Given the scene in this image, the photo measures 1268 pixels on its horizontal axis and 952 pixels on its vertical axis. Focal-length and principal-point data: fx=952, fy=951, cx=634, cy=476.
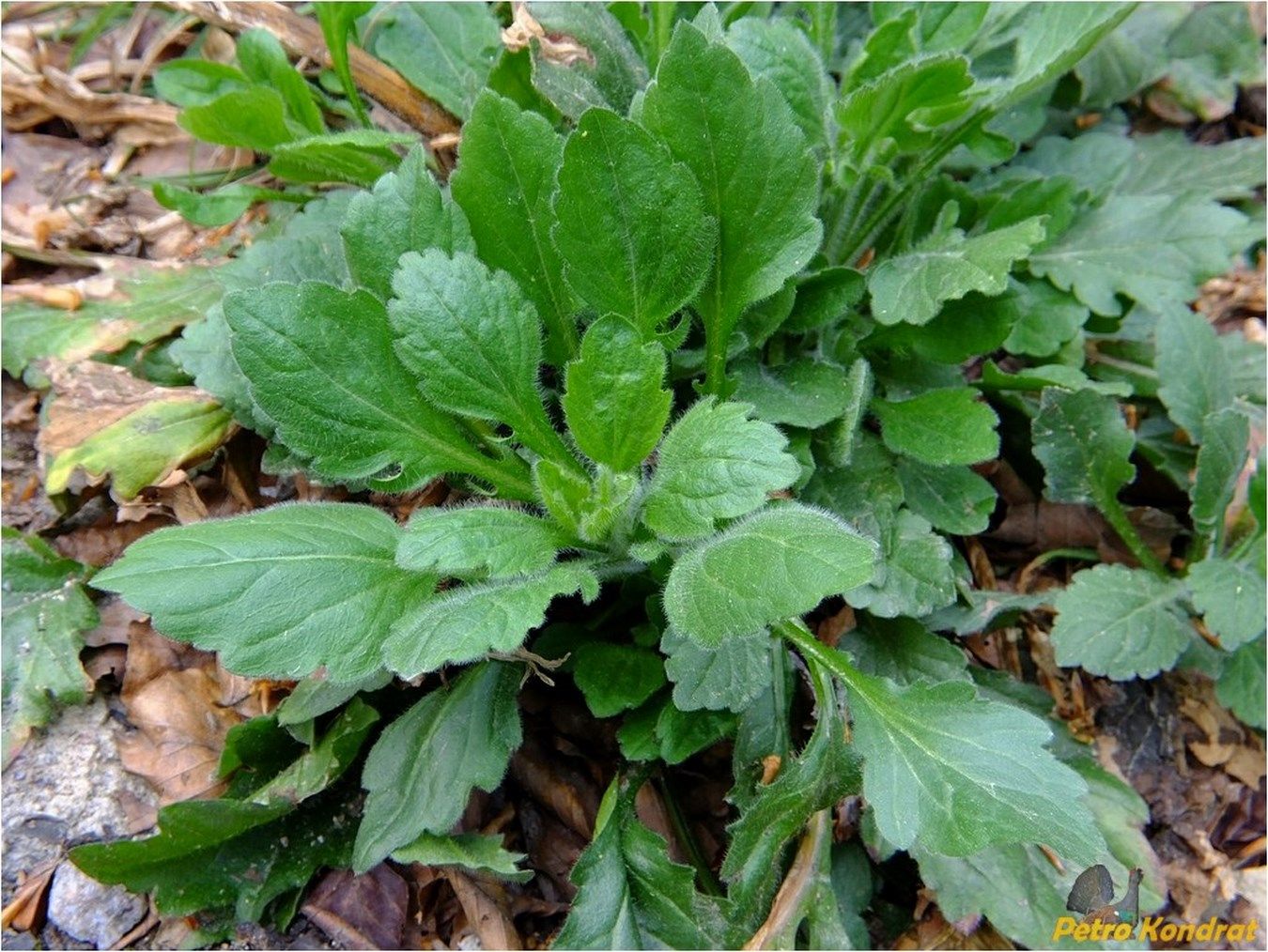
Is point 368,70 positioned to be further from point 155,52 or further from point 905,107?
point 905,107

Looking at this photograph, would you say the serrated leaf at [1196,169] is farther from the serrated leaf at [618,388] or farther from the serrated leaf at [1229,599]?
the serrated leaf at [618,388]

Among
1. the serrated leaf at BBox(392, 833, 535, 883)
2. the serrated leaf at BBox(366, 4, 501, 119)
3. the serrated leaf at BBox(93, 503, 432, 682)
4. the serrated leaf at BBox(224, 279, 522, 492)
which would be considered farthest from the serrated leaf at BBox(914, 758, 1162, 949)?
the serrated leaf at BBox(366, 4, 501, 119)

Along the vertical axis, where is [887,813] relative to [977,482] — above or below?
below

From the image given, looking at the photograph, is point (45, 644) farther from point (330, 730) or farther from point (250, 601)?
point (250, 601)

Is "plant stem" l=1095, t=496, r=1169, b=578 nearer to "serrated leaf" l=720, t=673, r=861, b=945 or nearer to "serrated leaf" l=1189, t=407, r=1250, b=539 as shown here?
"serrated leaf" l=1189, t=407, r=1250, b=539

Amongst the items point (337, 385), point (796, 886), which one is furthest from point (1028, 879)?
point (337, 385)

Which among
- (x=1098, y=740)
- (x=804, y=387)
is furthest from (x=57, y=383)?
(x=1098, y=740)

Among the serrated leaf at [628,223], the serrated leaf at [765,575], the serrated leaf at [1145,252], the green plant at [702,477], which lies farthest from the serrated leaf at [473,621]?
the serrated leaf at [1145,252]
